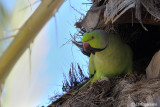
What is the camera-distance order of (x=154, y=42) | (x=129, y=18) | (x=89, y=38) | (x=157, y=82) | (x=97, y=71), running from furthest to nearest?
(x=154, y=42), (x=97, y=71), (x=89, y=38), (x=129, y=18), (x=157, y=82)

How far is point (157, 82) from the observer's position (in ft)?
6.81

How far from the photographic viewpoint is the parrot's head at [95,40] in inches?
110

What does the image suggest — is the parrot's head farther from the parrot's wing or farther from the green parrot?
the parrot's wing

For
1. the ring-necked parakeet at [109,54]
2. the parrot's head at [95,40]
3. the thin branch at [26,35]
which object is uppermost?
the parrot's head at [95,40]

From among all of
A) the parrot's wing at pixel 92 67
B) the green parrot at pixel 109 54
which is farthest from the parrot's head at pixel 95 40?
the parrot's wing at pixel 92 67

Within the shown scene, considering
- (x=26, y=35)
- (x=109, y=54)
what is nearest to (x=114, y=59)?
(x=109, y=54)

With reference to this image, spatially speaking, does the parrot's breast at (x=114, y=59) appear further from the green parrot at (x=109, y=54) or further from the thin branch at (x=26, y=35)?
the thin branch at (x=26, y=35)

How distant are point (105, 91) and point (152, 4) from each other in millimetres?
988

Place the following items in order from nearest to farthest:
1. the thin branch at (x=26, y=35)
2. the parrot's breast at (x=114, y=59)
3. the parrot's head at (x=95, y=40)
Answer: the thin branch at (x=26, y=35), the parrot's head at (x=95, y=40), the parrot's breast at (x=114, y=59)

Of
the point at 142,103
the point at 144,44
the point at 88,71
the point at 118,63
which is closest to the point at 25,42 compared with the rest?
the point at 142,103

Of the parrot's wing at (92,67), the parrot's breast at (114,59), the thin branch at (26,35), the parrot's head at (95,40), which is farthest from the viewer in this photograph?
the parrot's wing at (92,67)

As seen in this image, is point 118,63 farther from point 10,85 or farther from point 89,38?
point 10,85

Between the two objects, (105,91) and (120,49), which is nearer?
(105,91)

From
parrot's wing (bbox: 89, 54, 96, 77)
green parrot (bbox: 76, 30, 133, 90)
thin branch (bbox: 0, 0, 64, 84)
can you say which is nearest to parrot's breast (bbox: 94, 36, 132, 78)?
green parrot (bbox: 76, 30, 133, 90)
